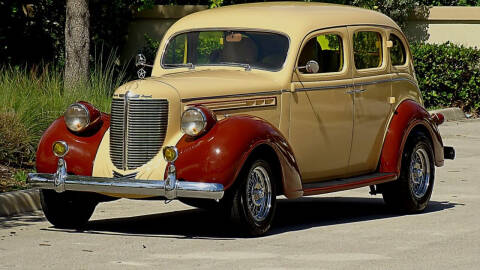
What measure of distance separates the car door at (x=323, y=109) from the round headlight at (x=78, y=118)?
171 cm

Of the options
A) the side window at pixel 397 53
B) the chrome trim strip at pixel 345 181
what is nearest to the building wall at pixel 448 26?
the side window at pixel 397 53

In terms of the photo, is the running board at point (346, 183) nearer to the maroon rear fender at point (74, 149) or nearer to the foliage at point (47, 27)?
the maroon rear fender at point (74, 149)

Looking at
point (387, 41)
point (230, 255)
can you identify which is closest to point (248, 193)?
point (230, 255)

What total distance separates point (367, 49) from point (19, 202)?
3.54m

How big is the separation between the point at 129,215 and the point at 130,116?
1796mm

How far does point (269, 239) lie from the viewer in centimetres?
960

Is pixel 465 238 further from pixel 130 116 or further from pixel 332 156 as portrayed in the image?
pixel 130 116

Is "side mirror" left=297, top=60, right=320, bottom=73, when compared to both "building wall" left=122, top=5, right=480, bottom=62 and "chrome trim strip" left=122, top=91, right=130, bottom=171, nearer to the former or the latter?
"chrome trim strip" left=122, top=91, right=130, bottom=171

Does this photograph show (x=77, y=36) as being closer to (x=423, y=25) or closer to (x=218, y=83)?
(x=218, y=83)

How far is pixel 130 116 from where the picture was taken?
381 inches

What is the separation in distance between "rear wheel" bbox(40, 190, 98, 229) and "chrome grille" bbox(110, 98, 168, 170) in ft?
2.17

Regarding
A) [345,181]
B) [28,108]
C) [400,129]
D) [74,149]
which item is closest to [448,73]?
[28,108]

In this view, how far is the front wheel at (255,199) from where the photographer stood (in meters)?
9.41

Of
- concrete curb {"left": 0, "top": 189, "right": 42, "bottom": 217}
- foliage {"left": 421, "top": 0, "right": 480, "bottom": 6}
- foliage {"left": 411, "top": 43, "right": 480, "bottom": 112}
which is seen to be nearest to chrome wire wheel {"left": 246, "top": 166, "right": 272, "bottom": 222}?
concrete curb {"left": 0, "top": 189, "right": 42, "bottom": 217}
